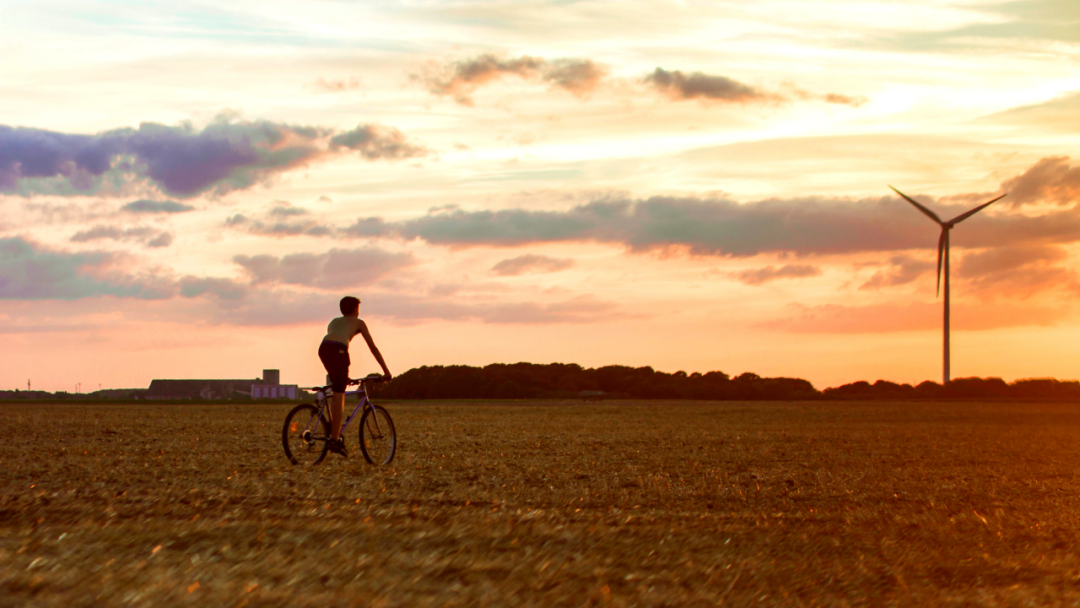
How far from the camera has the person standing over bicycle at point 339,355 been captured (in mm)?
14055

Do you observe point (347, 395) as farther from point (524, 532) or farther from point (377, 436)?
point (524, 532)

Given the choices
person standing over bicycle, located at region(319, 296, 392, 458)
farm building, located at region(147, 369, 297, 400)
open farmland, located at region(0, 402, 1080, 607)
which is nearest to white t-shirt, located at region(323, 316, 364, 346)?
person standing over bicycle, located at region(319, 296, 392, 458)

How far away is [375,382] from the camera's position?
47.4 feet

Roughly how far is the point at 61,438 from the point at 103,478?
9.17 metres

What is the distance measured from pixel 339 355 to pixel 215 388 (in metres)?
122

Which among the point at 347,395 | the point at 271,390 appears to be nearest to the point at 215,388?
the point at 271,390

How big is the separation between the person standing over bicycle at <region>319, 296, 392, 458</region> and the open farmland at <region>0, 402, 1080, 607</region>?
78cm

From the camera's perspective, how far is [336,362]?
14062mm

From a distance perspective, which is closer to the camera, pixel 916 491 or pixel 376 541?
pixel 376 541

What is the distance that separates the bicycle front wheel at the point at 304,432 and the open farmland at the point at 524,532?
0.46 meters

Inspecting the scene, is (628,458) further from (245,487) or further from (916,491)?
(245,487)

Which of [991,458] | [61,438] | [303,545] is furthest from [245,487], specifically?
[991,458]

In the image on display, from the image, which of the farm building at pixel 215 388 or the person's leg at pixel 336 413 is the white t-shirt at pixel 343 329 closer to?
the person's leg at pixel 336 413

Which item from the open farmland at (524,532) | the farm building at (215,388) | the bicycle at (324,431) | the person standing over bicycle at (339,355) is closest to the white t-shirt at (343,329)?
the person standing over bicycle at (339,355)
